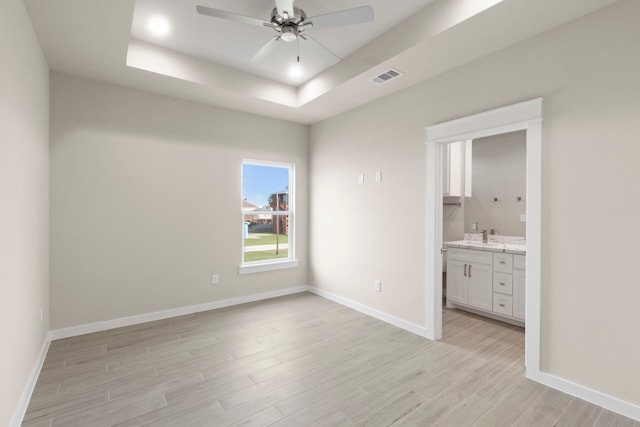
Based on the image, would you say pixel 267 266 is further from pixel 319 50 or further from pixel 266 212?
pixel 319 50

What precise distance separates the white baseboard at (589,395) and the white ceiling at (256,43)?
2.69 meters

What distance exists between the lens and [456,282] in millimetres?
4176

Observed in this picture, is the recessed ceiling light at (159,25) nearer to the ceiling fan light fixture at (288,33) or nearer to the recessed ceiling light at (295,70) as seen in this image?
the ceiling fan light fixture at (288,33)

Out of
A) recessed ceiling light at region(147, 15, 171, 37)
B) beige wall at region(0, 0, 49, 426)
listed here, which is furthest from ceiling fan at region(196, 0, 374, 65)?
→ beige wall at region(0, 0, 49, 426)

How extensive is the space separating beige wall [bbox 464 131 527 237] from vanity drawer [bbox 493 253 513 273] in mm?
867

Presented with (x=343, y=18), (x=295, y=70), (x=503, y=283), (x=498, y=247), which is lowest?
(x=503, y=283)

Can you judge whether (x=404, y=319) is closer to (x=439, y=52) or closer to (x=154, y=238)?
(x=439, y=52)

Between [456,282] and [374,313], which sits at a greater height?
[456,282]

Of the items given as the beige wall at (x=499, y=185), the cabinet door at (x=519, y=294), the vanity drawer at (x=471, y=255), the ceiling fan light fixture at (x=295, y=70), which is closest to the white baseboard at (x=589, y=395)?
the cabinet door at (x=519, y=294)

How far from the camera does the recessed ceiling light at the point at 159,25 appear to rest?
271cm

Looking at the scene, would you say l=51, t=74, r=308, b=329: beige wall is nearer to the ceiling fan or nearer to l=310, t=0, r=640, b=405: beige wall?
the ceiling fan

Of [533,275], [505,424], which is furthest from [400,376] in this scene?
[533,275]

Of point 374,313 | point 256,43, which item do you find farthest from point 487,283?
point 256,43

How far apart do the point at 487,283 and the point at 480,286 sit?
102 millimetres
